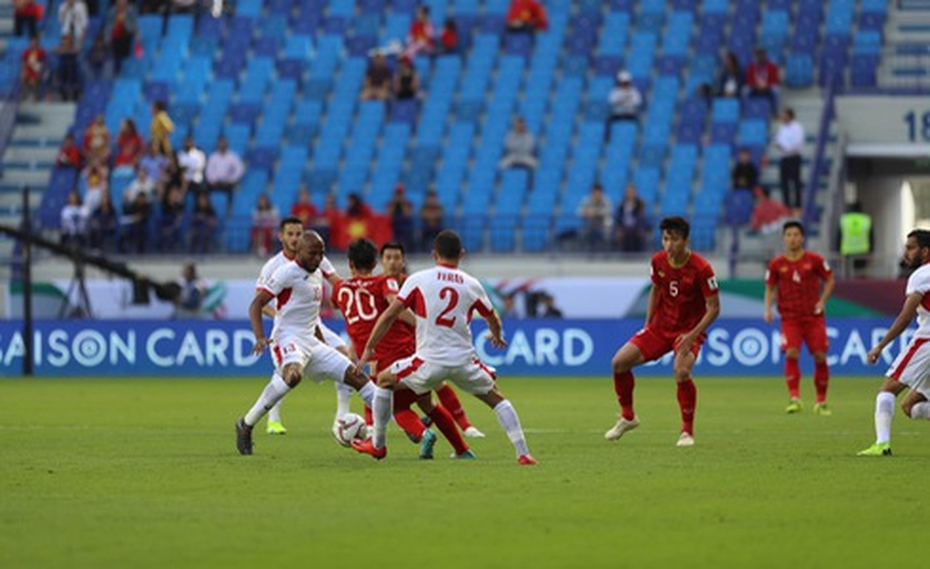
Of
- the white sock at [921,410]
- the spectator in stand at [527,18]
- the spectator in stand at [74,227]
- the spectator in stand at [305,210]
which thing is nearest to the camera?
the white sock at [921,410]

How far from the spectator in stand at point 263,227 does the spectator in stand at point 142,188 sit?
2.18m

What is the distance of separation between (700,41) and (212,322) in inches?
430

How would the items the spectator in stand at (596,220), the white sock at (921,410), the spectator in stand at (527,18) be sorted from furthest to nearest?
1. the spectator in stand at (527,18)
2. the spectator in stand at (596,220)
3. the white sock at (921,410)

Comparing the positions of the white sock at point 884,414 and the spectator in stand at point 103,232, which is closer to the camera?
the white sock at point 884,414

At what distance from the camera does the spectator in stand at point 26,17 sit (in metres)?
44.7

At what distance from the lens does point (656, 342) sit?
60.3ft

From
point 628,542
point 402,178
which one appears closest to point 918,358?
point 628,542

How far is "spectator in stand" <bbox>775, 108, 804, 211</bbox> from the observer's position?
36.2 m

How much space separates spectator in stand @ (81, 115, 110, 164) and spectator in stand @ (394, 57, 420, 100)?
17.6 feet

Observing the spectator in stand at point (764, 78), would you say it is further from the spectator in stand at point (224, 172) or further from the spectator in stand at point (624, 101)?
the spectator in stand at point (224, 172)

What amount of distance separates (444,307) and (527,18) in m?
26.3

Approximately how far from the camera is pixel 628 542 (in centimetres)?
1101

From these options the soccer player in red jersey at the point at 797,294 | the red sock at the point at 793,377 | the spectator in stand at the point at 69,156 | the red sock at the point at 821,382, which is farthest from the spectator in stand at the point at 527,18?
the red sock at the point at 821,382

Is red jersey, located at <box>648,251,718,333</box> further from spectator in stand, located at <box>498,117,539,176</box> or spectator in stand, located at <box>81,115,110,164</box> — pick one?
spectator in stand, located at <box>81,115,110,164</box>
